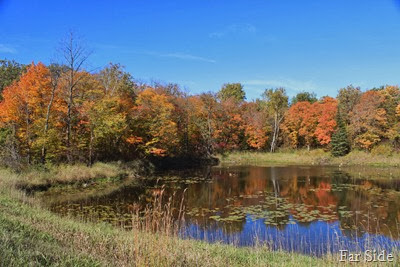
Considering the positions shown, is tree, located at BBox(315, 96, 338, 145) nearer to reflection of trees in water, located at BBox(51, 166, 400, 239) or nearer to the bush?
the bush

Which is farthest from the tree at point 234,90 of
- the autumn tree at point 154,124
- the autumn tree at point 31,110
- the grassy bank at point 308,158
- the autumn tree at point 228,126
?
the autumn tree at point 31,110

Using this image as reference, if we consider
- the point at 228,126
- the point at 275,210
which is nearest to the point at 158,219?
the point at 275,210

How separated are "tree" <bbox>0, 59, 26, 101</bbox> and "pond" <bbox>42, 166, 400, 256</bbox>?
24.6 meters

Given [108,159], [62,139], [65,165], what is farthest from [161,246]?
[108,159]

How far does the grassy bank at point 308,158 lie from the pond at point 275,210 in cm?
1795

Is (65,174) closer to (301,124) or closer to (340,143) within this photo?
(340,143)

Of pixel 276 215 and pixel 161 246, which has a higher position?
pixel 161 246

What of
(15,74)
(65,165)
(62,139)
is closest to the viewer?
(65,165)

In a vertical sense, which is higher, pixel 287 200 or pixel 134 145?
pixel 134 145

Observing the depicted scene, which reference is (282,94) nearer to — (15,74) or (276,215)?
(15,74)

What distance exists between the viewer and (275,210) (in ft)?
52.3

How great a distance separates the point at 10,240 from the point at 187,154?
4039 cm

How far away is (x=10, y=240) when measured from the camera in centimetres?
518

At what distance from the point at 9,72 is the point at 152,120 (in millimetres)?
23313
